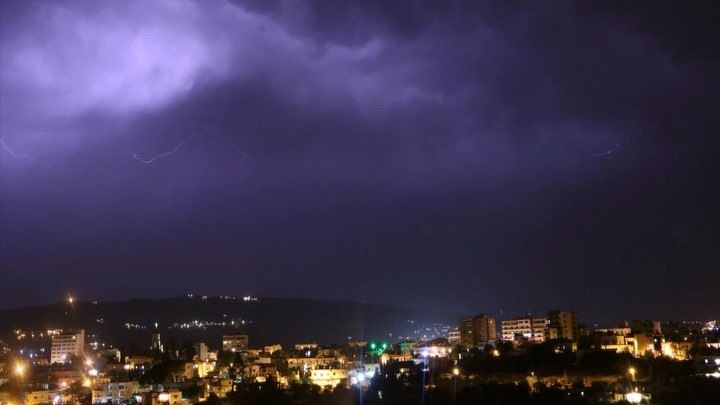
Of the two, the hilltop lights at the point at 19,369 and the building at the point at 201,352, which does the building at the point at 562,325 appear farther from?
the hilltop lights at the point at 19,369

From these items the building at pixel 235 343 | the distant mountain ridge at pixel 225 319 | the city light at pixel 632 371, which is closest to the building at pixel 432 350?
the building at pixel 235 343

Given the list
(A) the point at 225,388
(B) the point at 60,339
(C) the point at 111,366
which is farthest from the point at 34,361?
(A) the point at 225,388

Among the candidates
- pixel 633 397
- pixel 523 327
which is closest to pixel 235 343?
pixel 523 327

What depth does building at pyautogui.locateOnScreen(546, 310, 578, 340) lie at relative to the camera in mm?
38344

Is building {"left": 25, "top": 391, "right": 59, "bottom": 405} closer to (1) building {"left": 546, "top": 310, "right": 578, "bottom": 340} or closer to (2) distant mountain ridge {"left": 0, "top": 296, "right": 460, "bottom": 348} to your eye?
(1) building {"left": 546, "top": 310, "right": 578, "bottom": 340}

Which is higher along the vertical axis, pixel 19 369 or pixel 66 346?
pixel 66 346

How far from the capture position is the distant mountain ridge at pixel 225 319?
226 feet

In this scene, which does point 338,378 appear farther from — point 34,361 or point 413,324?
point 413,324

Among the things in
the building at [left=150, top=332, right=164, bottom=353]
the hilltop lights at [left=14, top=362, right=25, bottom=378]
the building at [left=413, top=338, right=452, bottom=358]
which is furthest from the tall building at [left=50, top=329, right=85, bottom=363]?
the building at [left=413, top=338, right=452, bottom=358]

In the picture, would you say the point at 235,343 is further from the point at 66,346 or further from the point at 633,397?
the point at 633,397

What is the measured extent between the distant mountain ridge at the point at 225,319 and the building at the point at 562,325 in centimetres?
3215

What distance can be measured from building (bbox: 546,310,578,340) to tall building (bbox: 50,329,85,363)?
93.7 ft

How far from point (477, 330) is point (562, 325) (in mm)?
6756

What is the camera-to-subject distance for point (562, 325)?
3888 cm
